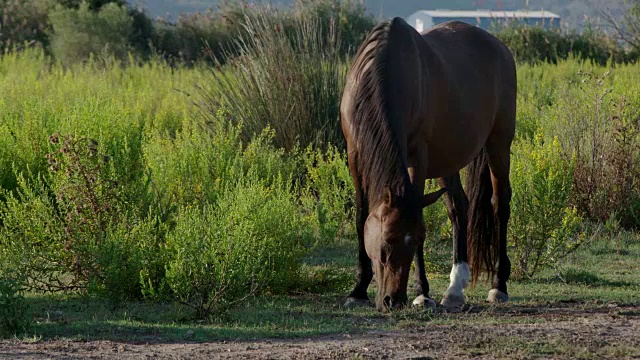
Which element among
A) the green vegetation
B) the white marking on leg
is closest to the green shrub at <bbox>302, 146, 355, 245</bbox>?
the green vegetation

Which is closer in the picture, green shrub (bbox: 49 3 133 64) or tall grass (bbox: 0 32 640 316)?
tall grass (bbox: 0 32 640 316)

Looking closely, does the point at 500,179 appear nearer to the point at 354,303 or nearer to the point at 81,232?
the point at 354,303

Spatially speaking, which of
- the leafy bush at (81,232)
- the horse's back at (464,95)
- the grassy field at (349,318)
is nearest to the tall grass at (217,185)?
the leafy bush at (81,232)

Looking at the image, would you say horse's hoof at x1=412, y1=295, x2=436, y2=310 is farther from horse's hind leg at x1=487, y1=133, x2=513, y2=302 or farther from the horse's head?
horse's hind leg at x1=487, y1=133, x2=513, y2=302

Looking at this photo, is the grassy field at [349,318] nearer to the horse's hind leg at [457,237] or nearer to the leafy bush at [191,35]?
the horse's hind leg at [457,237]

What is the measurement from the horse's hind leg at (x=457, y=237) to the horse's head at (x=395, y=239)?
1203mm

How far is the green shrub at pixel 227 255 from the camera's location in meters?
6.86

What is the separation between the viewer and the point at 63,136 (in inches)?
309

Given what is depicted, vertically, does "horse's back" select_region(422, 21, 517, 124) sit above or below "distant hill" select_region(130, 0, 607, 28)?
above

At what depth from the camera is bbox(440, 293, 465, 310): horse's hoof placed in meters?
7.55

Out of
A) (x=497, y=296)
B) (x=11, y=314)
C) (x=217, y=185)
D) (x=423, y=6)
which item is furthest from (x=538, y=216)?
(x=423, y=6)

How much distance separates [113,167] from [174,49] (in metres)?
17.7

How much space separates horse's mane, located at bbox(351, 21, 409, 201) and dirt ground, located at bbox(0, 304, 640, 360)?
35.8 inches

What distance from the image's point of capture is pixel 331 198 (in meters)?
10.6
